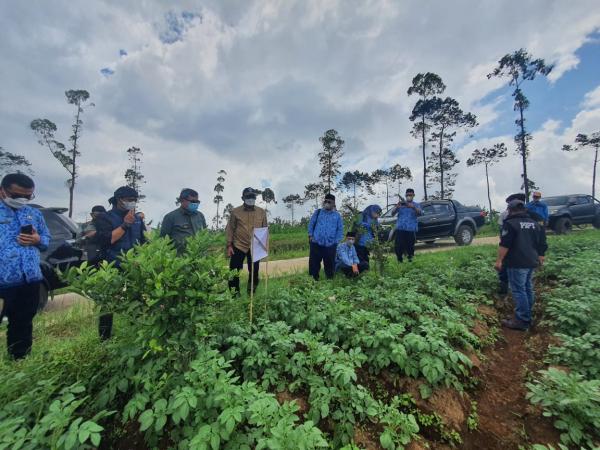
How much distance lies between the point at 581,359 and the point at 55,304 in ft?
26.1

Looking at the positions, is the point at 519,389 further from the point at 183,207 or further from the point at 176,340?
the point at 183,207

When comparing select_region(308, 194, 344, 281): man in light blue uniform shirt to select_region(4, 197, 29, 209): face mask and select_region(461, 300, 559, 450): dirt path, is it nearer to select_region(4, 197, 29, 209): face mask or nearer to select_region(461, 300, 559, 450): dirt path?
select_region(461, 300, 559, 450): dirt path

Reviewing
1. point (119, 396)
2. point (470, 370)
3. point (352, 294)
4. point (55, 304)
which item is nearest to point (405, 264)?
point (352, 294)

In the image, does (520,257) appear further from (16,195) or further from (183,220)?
(16,195)

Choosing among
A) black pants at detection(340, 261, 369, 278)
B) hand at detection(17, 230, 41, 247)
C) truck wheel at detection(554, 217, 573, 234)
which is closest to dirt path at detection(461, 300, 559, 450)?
black pants at detection(340, 261, 369, 278)

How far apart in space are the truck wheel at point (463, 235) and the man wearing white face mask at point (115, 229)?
11.4 metres

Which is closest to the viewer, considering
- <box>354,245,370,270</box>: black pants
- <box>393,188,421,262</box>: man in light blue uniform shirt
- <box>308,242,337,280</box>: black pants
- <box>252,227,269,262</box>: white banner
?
<box>252,227,269,262</box>: white banner

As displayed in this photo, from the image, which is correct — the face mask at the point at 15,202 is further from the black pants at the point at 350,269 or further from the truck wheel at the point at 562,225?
the truck wheel at the point at 562,225

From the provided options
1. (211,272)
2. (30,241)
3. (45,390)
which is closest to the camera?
(45,390)

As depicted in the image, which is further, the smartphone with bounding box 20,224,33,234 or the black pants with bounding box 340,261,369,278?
the black pants with bounding box 340,261,369,278

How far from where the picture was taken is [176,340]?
1.96m

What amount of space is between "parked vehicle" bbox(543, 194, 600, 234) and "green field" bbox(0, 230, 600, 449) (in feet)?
41.9

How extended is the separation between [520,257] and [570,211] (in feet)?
43.5

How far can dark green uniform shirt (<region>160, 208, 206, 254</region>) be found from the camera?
3926mm
